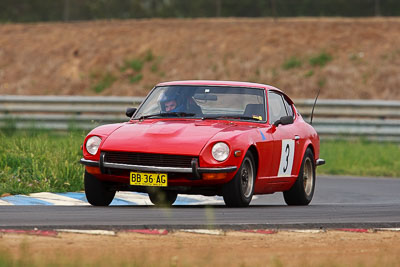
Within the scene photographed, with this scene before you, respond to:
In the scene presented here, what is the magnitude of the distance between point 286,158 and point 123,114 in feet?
40.5

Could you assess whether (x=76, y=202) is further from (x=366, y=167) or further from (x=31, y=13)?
(x=31, y=13)

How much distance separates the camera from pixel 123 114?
23.0m

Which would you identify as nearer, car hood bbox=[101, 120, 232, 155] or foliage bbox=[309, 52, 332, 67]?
car hood bbox=[101, 120, 232, 155]

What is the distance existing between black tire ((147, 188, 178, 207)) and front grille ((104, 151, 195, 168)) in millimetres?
296

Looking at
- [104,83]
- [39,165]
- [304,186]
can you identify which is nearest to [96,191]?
[39,165]

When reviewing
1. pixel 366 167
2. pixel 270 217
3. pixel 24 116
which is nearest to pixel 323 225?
pixel 270 217

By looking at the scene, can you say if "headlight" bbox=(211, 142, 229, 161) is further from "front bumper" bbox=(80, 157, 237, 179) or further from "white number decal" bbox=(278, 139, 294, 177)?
"white number decal" bbox=(278, 139, 294, 177)

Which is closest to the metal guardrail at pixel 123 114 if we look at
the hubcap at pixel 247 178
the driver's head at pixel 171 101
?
the driver's head at pixel 171 101

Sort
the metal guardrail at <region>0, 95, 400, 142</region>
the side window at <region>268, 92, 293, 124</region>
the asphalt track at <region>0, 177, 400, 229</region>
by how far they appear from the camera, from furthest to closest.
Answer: the metal guardrail at <region>0, 95, 400, 142</region> < the side window at <region>268, 92, 293, 124</region> < the asphalt track at <region>0, 177, 400, 229</region>

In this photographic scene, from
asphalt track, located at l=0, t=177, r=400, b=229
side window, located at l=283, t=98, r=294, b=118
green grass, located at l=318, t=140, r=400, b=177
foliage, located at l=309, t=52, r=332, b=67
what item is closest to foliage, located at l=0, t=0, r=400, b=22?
foliage, located at l=309, t=52, r=332, b=67

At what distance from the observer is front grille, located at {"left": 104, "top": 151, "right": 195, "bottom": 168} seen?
9.55 meters

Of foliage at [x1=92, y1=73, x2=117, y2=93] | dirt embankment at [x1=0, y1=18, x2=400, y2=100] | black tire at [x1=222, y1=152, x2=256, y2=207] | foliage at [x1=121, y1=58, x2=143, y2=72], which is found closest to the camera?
black tire at [x1=222, y1=152, x2=256, y2=207]

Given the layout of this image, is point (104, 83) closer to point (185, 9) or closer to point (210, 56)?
point (210, 56)

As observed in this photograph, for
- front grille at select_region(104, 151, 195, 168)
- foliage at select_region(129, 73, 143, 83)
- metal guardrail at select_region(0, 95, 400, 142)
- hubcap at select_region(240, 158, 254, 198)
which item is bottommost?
metal guardrail at select_region(0, 95, 400, 142)
